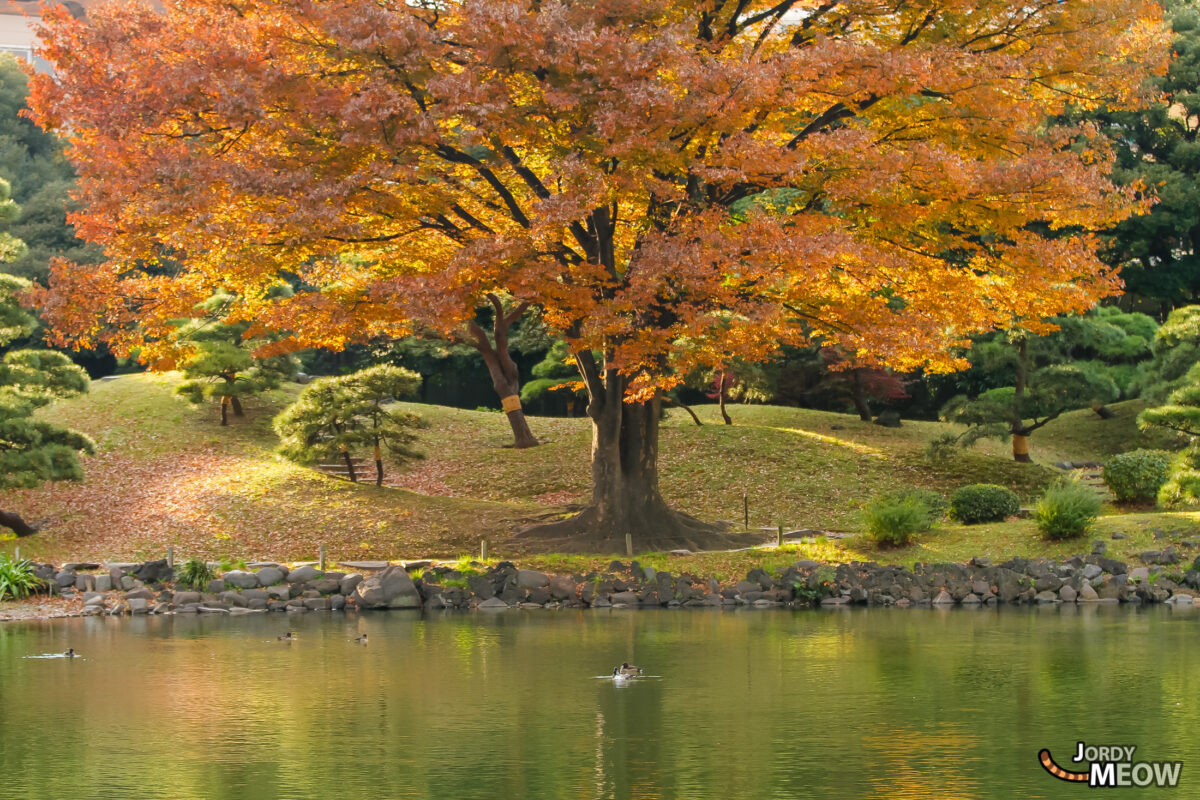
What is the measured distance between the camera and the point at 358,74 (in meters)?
17.5

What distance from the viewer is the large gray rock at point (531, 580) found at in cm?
1811

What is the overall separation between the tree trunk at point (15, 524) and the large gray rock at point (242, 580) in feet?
17.3

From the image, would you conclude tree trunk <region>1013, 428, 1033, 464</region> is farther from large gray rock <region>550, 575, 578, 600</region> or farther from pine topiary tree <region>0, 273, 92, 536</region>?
pine topiary tree <region>0, 273, 92, 536</region>

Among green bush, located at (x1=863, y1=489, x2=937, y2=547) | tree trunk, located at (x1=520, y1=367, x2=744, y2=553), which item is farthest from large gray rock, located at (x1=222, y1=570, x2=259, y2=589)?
green bush, located at (x1=863, y1=489, x2=937, y2=547)

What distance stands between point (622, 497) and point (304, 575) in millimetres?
5307

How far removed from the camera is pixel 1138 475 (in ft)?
73.7

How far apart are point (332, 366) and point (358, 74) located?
75.5 feet

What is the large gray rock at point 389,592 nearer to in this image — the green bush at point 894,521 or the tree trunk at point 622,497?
the tree trunk at point 622,497

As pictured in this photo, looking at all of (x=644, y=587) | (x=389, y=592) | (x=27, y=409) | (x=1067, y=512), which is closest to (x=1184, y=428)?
(x=1067, y=512)

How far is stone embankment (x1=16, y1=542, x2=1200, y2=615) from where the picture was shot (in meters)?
17.8

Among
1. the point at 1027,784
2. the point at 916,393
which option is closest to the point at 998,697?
the point at 1027,784

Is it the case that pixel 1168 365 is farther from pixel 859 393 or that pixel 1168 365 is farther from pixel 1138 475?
pixel 859 393

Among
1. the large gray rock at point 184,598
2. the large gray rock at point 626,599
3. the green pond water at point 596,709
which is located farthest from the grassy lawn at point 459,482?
the green pond water at point 596,709

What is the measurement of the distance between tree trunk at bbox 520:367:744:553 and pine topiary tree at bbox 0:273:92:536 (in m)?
7.79
